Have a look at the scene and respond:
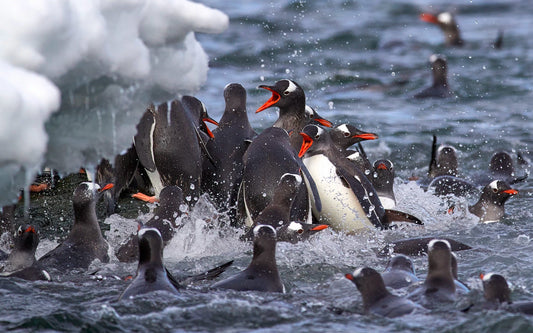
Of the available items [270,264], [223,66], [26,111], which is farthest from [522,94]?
[26,111]

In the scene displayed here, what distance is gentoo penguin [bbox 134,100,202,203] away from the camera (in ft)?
23.5

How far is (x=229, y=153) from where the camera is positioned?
7.46 m

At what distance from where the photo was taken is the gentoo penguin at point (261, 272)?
16.1 ft

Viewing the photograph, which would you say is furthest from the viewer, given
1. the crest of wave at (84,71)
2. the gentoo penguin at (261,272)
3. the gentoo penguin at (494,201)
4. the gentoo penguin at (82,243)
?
the gentoo penguin at (494,201)

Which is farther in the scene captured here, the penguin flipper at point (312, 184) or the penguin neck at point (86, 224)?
the penguin flipper at point (312, 184)

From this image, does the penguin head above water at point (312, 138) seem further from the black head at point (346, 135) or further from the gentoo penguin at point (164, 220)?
the gentoo penguin at point (164, 220)

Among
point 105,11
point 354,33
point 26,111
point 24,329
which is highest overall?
point 354,33

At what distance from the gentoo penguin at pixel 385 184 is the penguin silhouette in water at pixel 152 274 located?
3035 mm

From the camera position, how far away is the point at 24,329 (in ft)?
14.8

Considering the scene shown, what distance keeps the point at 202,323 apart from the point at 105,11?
5.57 feet

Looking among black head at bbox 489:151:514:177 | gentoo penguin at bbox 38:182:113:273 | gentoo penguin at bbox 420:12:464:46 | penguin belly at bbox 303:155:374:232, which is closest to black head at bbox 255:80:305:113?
penguin belly at bbox 303:155:374:232

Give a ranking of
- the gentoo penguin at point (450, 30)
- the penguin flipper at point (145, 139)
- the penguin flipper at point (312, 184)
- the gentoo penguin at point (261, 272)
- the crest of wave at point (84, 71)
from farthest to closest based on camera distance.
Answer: the gentoo penguin at point (450, 30) → the penguin flipper at point (145, 139) → the penguin flipper at point (312, 184) → the gentoo penguin at point (261, 272) → the crest of wave at point (84, 71)

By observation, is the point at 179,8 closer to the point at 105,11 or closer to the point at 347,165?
the point at 105,11

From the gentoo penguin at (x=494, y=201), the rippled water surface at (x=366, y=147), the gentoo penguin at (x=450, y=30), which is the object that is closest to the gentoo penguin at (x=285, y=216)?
the rippled water surface at (x=366, y=147)
